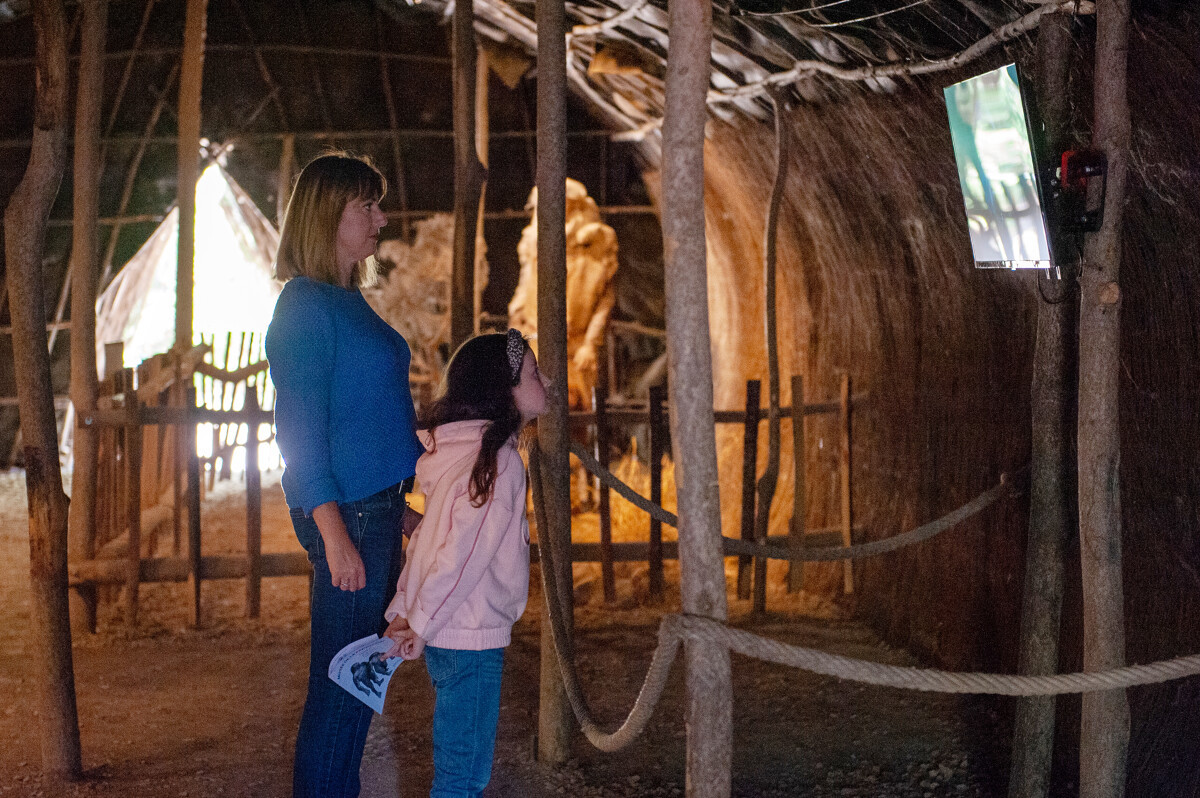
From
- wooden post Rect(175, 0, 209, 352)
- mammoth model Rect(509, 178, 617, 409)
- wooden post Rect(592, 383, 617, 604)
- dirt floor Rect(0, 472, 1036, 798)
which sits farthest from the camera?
mammoth model Rect(509, 178, 617, 409)

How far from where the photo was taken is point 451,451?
2475mm

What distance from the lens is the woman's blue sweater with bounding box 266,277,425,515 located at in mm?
2289

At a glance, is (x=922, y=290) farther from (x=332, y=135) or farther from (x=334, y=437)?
(x=332, y=135)

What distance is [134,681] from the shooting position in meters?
4.79

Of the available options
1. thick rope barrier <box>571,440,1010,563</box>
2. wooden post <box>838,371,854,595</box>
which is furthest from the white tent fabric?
thick rope barrier <box>571,440,1010,563</box>

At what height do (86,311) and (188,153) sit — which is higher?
(188,153)

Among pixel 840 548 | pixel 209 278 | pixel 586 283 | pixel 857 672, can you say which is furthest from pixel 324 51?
pixel 857 672

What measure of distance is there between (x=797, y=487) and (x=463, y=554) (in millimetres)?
4045

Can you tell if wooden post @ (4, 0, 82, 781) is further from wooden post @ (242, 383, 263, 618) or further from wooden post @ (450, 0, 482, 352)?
wooden post @ (450, 0, 482, 352)

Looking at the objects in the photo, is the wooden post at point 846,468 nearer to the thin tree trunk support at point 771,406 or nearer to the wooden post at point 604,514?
the thin tree trunk support at point 771,406

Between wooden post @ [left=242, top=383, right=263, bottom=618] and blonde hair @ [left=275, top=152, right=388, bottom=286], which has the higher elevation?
blonde hair @ [left=275, top=152, right=388, bottom=286]

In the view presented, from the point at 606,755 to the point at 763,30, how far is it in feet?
10.5

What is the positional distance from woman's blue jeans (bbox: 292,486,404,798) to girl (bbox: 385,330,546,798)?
0.08 m

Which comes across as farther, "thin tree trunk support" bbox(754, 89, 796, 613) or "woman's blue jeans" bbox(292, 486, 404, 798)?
"thin tree trunk support" bbox(754, 89, 796, 613)
